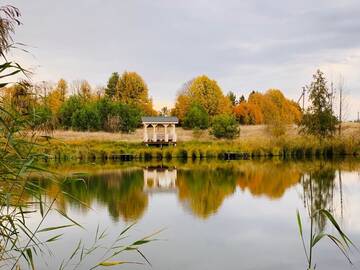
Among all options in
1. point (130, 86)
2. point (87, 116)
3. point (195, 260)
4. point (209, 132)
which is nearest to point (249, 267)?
point (195, 260)

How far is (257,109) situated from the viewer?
4756cm

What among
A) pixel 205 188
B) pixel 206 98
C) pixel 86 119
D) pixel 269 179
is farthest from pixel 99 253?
pixel 206 98

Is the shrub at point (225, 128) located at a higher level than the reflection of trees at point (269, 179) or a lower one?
higher

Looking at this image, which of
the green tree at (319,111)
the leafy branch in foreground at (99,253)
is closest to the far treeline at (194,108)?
the green tree at (319,111)

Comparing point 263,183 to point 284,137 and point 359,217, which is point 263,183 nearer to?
point 359,217

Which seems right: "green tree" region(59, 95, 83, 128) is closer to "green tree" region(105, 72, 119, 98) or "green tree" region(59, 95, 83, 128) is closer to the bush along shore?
the bush along shore

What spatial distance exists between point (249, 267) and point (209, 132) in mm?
27004

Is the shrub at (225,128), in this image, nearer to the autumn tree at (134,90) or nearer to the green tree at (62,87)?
the autumn tree at (134,90)

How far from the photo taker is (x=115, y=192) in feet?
43.0

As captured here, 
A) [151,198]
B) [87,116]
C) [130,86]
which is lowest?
[151,198]

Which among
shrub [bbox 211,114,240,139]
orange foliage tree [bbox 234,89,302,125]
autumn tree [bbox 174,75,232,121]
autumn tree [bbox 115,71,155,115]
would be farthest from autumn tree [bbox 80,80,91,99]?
shrub [bbox 211,114,240,139]

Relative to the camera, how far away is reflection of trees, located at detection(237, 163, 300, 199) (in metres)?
13.4

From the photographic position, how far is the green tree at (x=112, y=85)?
158 ft

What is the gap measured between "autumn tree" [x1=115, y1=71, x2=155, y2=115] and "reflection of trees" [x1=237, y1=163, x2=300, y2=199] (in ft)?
87.8
